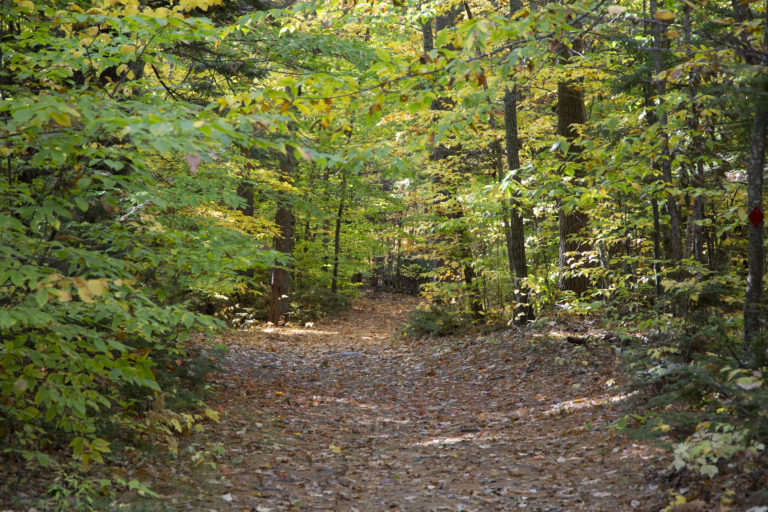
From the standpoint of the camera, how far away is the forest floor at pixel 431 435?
482cm

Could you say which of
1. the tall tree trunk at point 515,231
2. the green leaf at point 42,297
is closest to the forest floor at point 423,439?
the tall tree trunk at point 515,231

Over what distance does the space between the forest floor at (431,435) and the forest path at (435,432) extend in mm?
21

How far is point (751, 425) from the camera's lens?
11.7ft

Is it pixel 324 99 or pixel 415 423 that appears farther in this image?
pixel 415 423

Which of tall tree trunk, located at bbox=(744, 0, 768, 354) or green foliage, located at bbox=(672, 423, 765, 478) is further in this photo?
tall tree trunk, located at bbox=(744, 0, 768, 354)

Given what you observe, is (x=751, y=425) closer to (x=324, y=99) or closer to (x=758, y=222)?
(x=758, y=222)

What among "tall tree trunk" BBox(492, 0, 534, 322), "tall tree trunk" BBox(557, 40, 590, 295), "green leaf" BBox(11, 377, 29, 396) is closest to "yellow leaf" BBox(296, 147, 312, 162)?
"green leaf" BBox(11, 377, 29, 396)

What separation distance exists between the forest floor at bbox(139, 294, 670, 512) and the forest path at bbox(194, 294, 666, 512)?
0.8 inches

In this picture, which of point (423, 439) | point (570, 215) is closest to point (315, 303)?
point (570, 215)

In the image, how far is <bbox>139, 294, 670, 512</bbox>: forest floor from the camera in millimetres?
4820

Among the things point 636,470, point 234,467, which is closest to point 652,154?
point 636,470

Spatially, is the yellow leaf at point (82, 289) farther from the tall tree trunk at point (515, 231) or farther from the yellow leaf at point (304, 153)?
the tall tree trunk at point (515, 231)

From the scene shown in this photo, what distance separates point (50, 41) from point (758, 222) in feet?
20.0

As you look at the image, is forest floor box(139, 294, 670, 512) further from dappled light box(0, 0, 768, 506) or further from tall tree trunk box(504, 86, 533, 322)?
tall tree trunk box(504, 86, 533, 322)
